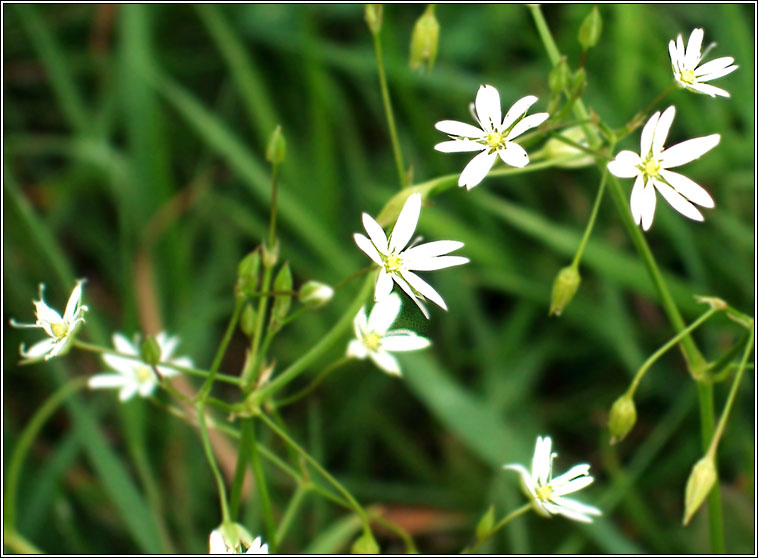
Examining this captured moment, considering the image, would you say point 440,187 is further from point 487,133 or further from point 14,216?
point 14,216

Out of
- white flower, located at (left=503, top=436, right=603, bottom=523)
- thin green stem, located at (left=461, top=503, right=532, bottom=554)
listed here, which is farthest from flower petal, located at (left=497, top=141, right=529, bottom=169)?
thin green stem, located at (left=461, top=503, right=532, bottom=554)

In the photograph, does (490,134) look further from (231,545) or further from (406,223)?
(231,545)

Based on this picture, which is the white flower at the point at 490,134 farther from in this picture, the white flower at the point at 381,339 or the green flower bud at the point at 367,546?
the green flower bud at the point at 367,546

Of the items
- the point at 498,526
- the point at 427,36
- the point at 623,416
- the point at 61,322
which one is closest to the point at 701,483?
the point at 623,416

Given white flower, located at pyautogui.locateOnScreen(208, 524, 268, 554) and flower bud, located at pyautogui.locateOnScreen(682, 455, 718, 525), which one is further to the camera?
flower bud, located at pyautogui.locateOnScreen(682, 455, 718, 525)

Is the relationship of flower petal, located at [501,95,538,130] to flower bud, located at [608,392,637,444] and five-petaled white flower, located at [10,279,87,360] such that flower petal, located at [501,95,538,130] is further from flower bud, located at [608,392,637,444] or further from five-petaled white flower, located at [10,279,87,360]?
five-petaled white flower, located at [10,279,87,360]

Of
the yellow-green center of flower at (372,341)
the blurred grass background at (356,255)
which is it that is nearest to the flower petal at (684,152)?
the yellow-green center of flower at (372,341)

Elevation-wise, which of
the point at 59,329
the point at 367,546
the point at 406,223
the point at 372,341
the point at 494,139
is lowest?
the point at 367,546

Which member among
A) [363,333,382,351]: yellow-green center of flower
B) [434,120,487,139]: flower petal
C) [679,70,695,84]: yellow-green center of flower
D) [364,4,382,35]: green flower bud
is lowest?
[363,333,382,351]: yellow-green center of flower
